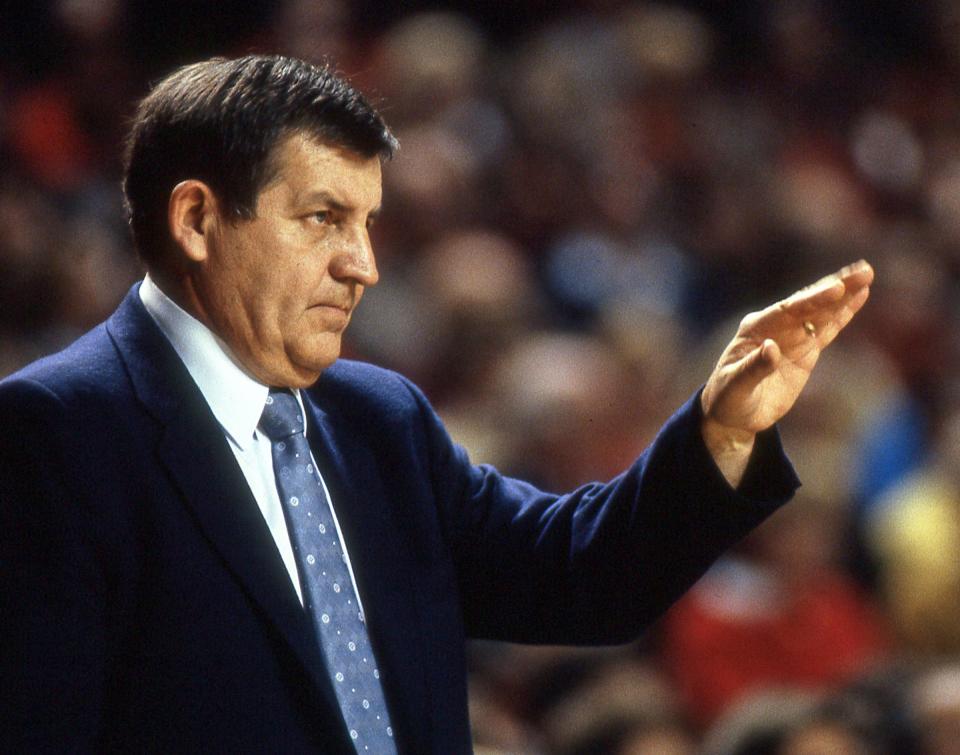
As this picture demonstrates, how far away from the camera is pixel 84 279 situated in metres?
3.95

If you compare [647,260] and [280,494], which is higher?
[647,260]

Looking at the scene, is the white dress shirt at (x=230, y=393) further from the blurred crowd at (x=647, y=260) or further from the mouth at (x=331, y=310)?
the blurred crowd at (x=647, y=260)

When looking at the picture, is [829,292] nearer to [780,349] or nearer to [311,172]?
[780,349]

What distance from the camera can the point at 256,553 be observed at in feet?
4.93

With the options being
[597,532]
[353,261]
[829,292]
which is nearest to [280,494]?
[353,261]

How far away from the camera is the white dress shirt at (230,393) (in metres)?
1.58

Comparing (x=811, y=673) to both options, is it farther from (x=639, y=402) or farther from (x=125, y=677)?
(x=125, y=677)

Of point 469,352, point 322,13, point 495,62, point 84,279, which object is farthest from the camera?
point 495,62

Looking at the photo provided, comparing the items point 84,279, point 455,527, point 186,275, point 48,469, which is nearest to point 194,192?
point 186,275

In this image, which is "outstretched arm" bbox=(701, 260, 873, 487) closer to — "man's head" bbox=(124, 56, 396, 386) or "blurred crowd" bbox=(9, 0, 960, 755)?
"man's head" bbox=(124, 56, 396, 386)

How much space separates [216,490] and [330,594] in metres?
0.15

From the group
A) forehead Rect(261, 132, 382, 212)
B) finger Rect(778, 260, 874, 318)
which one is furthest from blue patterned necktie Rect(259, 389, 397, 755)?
finger Rect(778, 260, 874, 318)

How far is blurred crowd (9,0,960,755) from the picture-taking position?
347 cm

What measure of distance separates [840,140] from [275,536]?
16.5 feet
